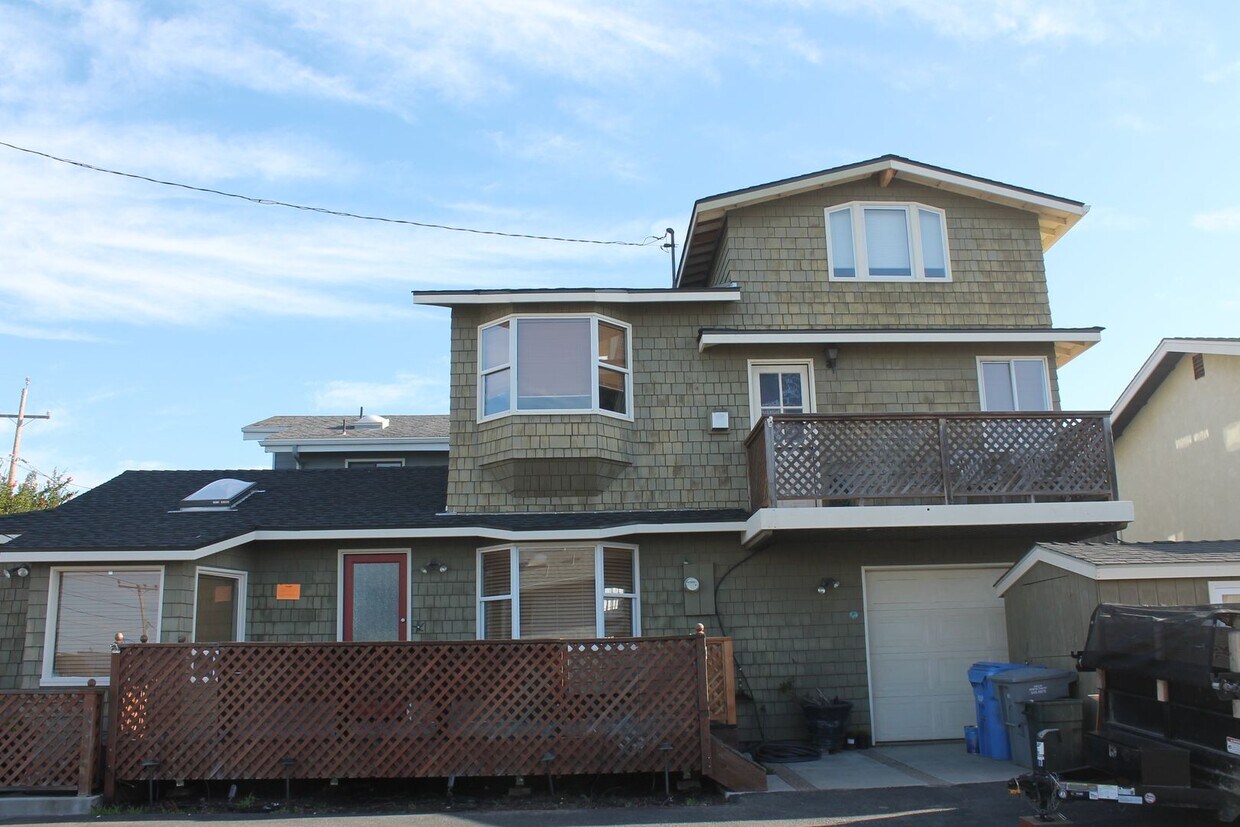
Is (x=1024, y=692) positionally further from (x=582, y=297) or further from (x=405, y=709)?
(x=582, y=297)

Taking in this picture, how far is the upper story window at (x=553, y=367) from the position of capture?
1343 cm

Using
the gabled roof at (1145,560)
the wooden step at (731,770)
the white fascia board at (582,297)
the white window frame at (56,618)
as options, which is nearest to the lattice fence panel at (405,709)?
the wooden step at (731,770)

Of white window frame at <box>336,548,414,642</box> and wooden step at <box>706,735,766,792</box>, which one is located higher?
white window frame at <box>336,548,414,642</box>

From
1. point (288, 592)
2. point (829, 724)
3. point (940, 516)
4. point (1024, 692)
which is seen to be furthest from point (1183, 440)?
point (288, 592)

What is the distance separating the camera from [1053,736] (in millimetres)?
7945

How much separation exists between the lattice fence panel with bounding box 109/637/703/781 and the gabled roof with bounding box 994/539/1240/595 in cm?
417

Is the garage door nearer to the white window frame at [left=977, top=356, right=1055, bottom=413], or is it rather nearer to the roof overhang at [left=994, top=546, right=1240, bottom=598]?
the white window frame at [left=977, top=356, right=1055, bottom=413]

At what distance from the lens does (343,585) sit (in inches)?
520

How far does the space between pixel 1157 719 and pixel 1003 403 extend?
23.4ft

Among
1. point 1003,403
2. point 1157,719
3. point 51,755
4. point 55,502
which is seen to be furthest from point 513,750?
point 55,502

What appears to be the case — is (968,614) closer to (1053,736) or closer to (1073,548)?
(1073,548)

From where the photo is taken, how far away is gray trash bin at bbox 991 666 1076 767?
10836mm

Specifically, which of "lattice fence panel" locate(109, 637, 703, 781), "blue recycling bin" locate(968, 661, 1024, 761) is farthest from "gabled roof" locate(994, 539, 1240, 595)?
"lattice fence panel" locate(109, 637, 703, 781)

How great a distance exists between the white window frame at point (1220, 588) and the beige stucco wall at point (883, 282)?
4.82 meters
